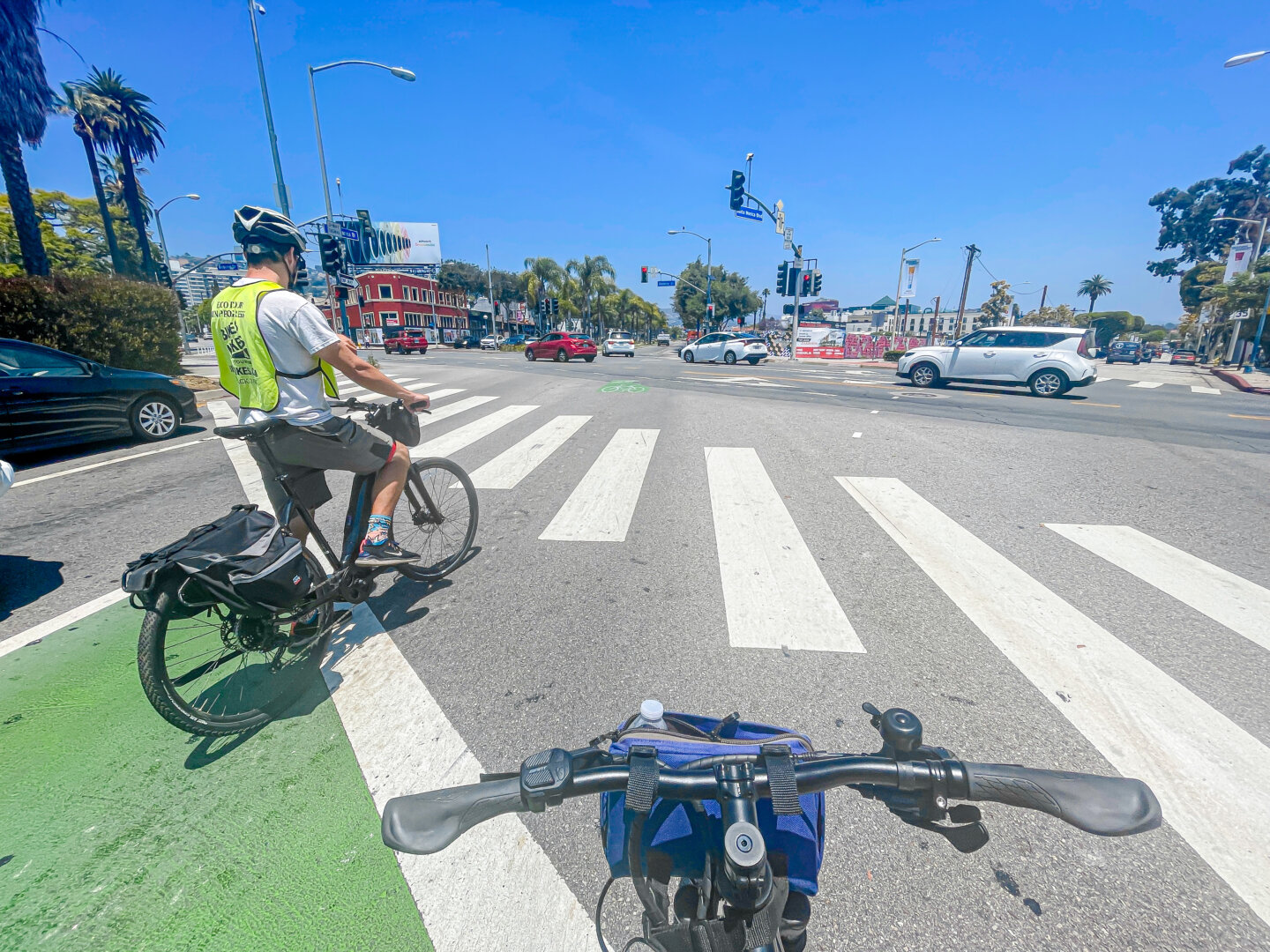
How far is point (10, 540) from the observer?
4.07 m

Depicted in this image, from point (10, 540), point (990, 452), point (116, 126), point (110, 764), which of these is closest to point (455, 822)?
point (110, 764)

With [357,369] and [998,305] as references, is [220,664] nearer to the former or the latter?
[357,369]

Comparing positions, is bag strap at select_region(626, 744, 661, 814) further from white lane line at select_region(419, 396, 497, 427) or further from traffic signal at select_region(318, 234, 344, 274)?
traffic signal at select_region(318, 234, 344, 274)

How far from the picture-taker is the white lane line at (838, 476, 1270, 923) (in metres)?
1.73

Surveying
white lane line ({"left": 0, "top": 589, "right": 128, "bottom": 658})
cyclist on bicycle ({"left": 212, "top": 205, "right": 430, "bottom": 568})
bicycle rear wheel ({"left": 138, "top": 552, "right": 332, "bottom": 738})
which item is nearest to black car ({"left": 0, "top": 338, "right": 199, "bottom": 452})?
white lane line ({"left": 0, "top": 589, "right": 128, "bottom": 658})

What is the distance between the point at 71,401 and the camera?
6520 mm

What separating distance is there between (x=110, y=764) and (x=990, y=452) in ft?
28.3

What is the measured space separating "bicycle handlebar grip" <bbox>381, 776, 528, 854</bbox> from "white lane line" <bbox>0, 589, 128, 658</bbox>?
2844 millimetres

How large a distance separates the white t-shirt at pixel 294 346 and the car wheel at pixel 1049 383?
57.4 feet

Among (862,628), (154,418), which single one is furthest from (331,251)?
(862,628)

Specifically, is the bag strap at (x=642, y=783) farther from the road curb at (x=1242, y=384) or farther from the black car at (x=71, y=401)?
the road curb at (x=1242, y=384)

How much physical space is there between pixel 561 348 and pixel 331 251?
1167 cm

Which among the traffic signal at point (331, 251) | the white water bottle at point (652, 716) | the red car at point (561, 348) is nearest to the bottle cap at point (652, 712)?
the white water bottle at point (652, 716)

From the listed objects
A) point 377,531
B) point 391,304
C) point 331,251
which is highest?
point 391,304
